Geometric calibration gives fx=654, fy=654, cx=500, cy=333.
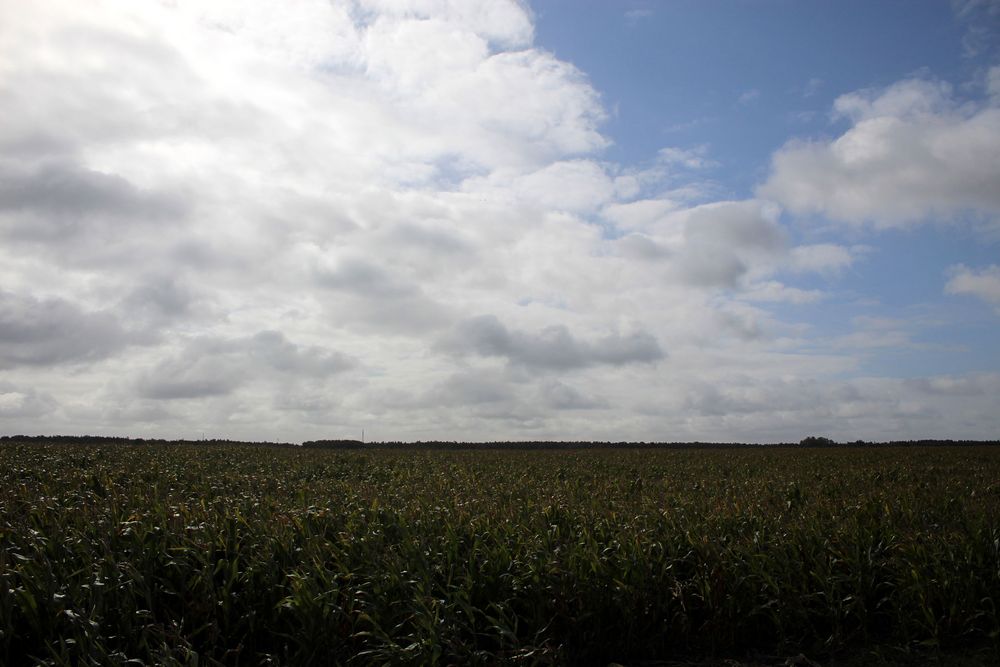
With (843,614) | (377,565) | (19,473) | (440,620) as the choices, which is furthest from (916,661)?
(19,473)

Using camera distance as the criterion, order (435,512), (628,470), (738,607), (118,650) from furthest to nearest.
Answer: (628,470) → (435,512) → (738,607) → (118,650)

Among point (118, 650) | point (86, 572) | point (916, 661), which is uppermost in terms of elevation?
point (86, 572)

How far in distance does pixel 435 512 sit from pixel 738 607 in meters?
4.84

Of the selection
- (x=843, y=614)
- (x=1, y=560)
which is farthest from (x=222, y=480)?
(x=843, y=614)

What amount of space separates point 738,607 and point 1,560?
27.7 feet

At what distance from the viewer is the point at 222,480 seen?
19344 mm

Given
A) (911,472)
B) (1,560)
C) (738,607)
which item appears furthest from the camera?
(911,472)

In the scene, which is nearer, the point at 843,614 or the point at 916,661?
the point at 916,661

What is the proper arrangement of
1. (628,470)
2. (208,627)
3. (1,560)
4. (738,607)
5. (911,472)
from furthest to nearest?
(628,470) → (911,472) → (738,607) → (1,560) → (208,627)

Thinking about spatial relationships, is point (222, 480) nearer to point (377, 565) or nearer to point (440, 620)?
point (377, 565)

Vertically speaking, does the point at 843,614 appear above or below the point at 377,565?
below

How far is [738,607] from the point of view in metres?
7.86

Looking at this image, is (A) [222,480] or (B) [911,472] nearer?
(A) [222,480]

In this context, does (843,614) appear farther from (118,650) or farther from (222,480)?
(222,480)
